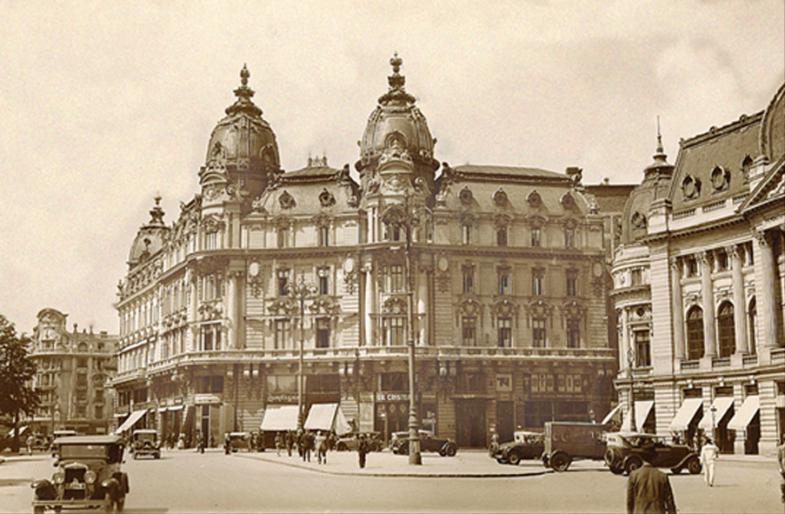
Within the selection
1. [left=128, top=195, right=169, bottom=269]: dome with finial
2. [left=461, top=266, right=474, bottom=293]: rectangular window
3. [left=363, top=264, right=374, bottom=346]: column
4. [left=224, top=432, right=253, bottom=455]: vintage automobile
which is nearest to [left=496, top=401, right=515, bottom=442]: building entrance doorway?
[left=461, top=266, right=474, bottom=293]: rectangular window

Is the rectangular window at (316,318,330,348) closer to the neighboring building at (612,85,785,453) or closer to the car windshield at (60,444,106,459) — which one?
the neighboring building at (612,85,785,453)

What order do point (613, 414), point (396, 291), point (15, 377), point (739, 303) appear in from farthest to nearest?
1. point (396, 291)
2. point (613, 414)
3. point (15, 377)
4. point (739, 303)

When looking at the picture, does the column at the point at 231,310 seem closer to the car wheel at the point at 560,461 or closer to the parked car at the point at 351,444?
A: the parked car at the point at 351,444

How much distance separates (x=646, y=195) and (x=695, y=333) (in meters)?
13.6

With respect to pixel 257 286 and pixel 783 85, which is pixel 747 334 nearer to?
pixel 783 85

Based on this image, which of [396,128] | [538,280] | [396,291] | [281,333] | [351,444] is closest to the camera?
[351,444]

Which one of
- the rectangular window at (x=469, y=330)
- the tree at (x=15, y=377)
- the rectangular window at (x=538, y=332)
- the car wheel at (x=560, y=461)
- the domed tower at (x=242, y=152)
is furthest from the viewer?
the domed tower at (x=242, y=152)

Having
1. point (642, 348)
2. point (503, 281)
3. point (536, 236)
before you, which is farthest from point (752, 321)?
point (536, 236)

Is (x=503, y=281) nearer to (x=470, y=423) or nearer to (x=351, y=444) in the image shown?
(x=470, y=423)

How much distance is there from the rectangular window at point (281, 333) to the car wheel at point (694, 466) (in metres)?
38.5

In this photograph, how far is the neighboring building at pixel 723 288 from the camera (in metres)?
50.9

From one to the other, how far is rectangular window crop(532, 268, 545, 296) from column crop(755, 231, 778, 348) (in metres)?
23.1

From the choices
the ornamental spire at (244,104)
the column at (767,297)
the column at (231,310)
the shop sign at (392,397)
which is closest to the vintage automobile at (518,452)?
→ the column at (767,297)

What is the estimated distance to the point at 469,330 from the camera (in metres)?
71.9
